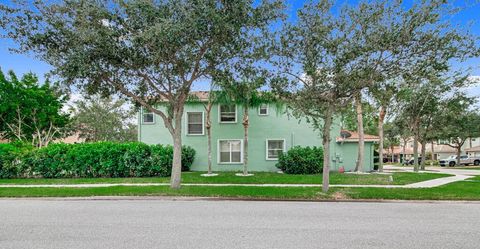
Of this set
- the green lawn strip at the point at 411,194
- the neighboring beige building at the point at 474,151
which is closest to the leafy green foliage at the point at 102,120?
the green lawn strip at the point at 411,194

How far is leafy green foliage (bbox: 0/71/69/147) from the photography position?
29281mm

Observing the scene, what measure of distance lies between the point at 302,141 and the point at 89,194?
45.1 ft

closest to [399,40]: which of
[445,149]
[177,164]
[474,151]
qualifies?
[177,164]

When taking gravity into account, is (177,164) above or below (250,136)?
below

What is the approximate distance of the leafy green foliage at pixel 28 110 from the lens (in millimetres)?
29281

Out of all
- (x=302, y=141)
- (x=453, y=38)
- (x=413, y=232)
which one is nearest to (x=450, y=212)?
(x=413, y=232)

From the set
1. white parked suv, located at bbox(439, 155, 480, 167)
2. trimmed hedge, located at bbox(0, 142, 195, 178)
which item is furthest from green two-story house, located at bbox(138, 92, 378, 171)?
white parked suv, located at bbox(439, 155, 480, 167)

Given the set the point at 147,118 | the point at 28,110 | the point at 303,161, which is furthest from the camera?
the point at 28,110

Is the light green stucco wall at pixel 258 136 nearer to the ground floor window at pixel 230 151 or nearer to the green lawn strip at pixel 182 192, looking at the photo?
the ground floor window at pixel 230 151

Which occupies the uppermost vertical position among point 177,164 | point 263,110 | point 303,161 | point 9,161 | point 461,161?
point 263,110

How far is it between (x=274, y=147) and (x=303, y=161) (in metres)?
3.03

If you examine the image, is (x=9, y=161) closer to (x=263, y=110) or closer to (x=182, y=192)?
(x=182, y=192)

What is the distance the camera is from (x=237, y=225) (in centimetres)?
720

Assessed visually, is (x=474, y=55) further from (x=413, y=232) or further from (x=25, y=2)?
(x=25, y=2)
